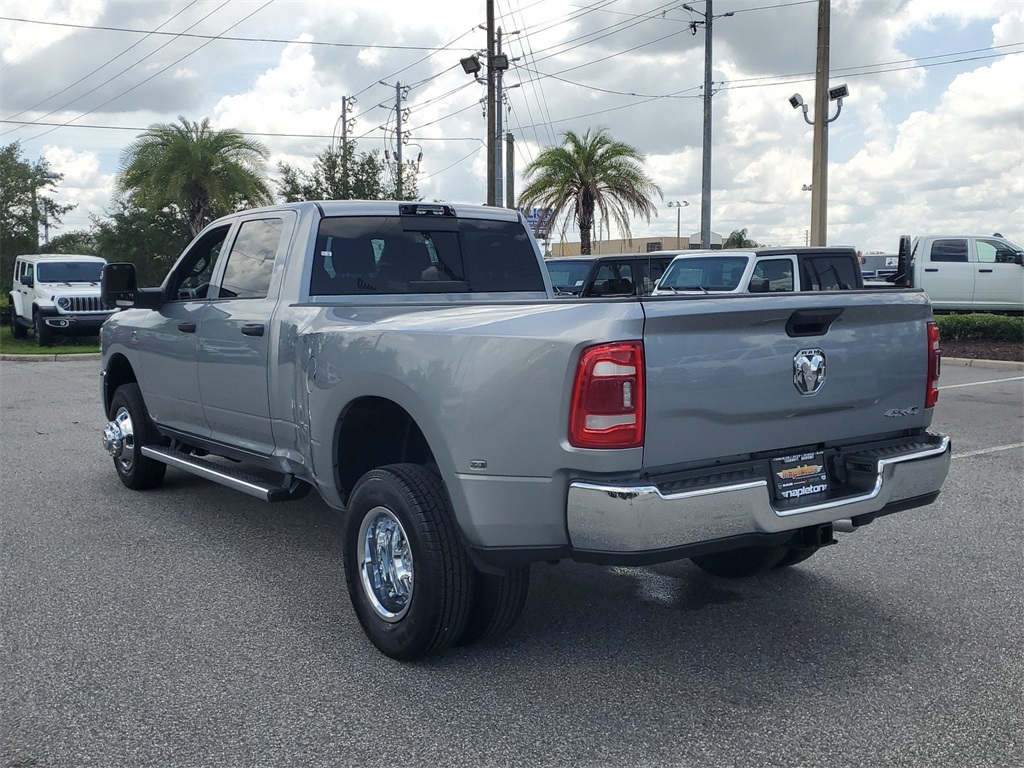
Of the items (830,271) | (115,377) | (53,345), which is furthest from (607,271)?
(53,345)

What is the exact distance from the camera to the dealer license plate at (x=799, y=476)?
3.91 m

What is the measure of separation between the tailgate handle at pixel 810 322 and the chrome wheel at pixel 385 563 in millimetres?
1739

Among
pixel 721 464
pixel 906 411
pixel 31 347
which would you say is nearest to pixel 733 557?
pixel 906 411

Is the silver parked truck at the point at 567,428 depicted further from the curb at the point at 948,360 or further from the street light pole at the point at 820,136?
the street light pole at the point at 820,136

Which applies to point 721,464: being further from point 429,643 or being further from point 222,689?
point 222,689

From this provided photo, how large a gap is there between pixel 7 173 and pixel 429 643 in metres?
44.9

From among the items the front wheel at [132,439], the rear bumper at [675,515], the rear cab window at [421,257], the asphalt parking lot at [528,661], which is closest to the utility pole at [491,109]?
the front wheel at [132,439]

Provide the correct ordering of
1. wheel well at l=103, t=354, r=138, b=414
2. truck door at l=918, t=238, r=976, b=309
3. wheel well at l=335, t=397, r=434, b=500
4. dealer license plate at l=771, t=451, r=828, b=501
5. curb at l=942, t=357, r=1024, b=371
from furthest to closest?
1. truck door at l=918, t=238, r=976, b=309
2. curb at l=942, t=357, r=1024, b=371
3. wheel well at l=103, t=354, r=138, b=414
4. wheel well at l=335, t=397, r=434, b=500
5. dealer license plate at l=771, t=451, r=828, b=501

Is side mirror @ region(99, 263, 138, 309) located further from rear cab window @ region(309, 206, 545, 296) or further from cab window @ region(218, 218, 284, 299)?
rear cab window @ region(309, 206, 545, 296)

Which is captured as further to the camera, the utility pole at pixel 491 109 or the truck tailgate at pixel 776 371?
the utility pole at pixel 491 109

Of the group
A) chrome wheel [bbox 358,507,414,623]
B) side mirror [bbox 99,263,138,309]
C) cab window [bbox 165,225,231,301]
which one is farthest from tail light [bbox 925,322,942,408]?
side mirror [bbox 99,263,138,309]

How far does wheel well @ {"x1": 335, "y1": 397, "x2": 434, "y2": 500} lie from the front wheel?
113 inches

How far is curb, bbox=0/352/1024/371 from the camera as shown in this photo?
16.8 m

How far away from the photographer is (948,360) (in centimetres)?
1764
